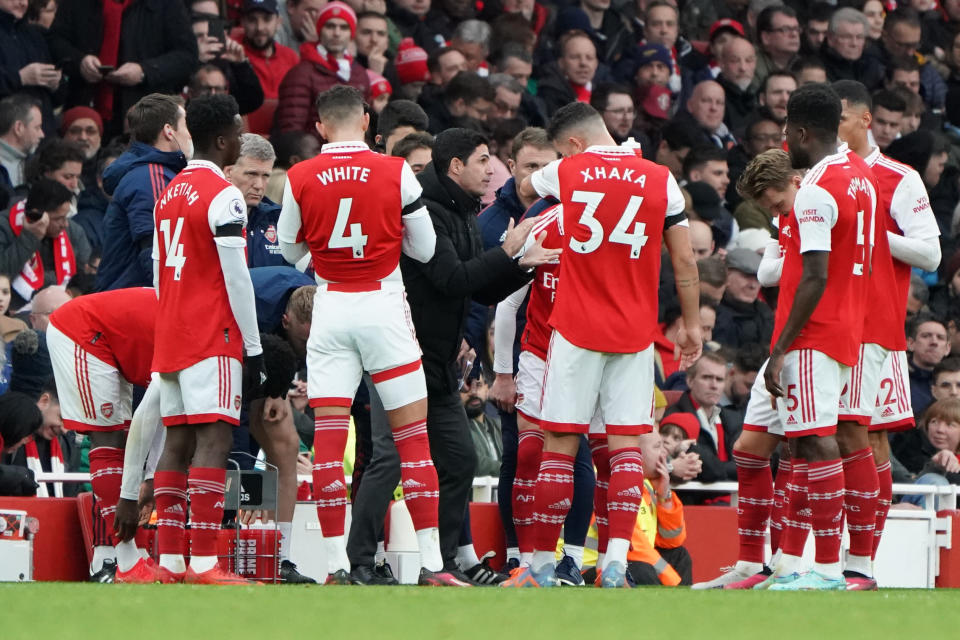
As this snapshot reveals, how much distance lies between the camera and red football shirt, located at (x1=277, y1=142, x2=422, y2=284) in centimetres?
809

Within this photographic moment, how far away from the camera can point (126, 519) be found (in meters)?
8.31

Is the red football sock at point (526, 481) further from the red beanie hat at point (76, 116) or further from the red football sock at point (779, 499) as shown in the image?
the red beanie hat at point (76, 116)

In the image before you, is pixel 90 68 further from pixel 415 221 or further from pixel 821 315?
pixel 821 315

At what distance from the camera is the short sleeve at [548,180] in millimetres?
8500

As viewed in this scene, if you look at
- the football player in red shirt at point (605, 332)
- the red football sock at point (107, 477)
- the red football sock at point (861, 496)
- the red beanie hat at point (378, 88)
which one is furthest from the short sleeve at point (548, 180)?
the red beanie hat at point (378, 88)

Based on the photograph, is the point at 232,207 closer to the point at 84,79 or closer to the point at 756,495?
the point at 756,495

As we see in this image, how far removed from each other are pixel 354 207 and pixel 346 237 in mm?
149

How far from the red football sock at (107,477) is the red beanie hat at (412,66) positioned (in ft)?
25.3

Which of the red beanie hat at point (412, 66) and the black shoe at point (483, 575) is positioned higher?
the red beanie hat at point (412, 66)

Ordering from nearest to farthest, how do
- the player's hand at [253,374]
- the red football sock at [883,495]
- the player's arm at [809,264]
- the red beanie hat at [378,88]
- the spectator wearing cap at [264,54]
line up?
the player's arm at [809,264] → the player's hand at [253,374] → the red football sock at [883,495] → the spectator wearing cap at [264,54] → the red beanie hat at [378,88]

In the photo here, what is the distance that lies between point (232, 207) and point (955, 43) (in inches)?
565

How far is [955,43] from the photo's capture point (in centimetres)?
2025

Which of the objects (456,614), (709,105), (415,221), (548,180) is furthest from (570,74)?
(456,614)

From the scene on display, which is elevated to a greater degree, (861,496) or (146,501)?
(861,496)
